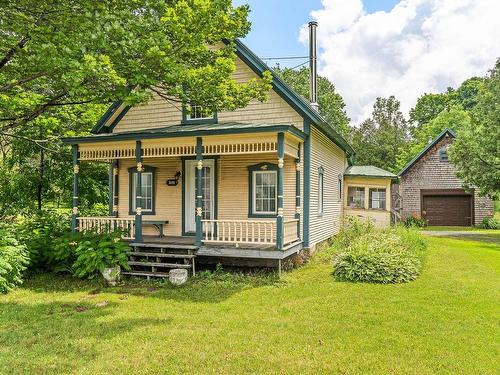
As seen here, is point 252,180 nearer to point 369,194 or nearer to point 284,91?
point 284,91

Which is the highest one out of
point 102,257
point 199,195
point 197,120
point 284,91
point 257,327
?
point 284,91

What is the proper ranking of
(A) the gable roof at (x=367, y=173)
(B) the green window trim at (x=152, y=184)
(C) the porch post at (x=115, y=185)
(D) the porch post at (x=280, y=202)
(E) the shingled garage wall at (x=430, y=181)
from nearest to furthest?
(D) the porch post at (x=280, y=202)
(B) the green window trim at (x=152, y=184)
(C) the porch post at (x=115, y=185)
(A) the gable roof at (x=367, y=173)
(E) the shingled garage wall at (x=430, y=181)

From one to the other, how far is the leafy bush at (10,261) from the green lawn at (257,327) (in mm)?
325

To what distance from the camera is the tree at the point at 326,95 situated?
117 ft

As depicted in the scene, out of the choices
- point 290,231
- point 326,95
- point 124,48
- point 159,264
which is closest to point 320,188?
point 290,231

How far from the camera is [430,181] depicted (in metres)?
25.3

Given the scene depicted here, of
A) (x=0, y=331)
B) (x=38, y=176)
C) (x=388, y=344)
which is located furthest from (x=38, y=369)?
(x=38, y=176)

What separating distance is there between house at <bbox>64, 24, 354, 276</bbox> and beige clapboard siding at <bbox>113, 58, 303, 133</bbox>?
0.10 feet

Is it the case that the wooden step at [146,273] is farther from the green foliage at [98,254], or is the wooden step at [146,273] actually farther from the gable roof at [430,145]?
the gable roof at [430,145]

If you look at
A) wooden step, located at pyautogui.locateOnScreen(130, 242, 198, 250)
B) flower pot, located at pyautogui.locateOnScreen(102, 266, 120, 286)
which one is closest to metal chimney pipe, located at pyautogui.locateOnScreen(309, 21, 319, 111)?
wooden step, located at pyautogui.locateOnScreen(130, 242, 198, 250)

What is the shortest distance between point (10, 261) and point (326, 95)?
32.3 meters

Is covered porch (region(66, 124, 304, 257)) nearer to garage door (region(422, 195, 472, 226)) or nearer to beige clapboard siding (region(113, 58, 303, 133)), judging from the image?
beige clapboard siding (region(113, 58, 303, 133))

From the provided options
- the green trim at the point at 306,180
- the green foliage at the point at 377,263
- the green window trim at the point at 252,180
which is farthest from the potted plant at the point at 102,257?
the green foliage at the point at 377,263

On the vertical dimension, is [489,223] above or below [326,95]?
below
